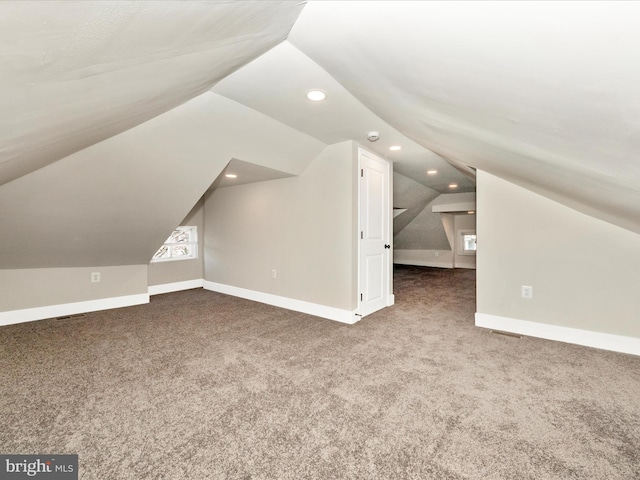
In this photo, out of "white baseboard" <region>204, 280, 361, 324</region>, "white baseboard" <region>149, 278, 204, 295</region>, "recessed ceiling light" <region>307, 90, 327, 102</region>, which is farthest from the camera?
"white baseboard" <region>149, 278, 204, 295</region>

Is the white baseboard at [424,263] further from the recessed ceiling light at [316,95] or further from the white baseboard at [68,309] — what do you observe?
the recessed ceiling light at [316,95]

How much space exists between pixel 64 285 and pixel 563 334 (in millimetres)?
5807

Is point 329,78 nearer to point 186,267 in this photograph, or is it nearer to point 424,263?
point 186,267

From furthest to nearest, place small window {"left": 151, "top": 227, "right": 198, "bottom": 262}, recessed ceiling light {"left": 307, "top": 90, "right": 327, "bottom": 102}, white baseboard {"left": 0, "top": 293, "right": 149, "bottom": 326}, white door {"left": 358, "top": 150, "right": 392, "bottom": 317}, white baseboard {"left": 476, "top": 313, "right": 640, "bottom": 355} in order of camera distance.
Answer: small window {"left": 151, "top": 227, "right": 198, "bottom": 262} → white door {"left": 358, "top": 150, "right": 392, "bottom": 317} → white baseboard {"left": 0, "top": 293, "right": 149, "bottom": 326} → white baseboard {"left": 476, "top": 313, "right": 640, "bottom": 355} → recessed ceiling light {"left": 307, "top": 90, "right": 327, "bottom": 102}

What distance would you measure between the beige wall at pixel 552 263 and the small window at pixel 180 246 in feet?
15.3

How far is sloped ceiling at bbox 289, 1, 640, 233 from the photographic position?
649mm

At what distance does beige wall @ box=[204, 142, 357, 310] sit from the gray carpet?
30.6 inches

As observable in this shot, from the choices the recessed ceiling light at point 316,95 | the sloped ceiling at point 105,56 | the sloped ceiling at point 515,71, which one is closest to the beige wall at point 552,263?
the sloped ceiling at point 515,71

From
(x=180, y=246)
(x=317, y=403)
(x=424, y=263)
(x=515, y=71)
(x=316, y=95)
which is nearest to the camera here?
(x=515, y=71)

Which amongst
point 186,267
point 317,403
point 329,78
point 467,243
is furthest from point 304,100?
point 467,243

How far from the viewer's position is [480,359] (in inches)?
95.9

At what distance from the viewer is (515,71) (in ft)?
2.85

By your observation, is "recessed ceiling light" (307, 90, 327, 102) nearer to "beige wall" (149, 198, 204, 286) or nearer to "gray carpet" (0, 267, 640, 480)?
"gray carpet" (0, 267, 640, 480)

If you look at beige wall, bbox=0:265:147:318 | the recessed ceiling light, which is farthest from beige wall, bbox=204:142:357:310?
A: beige wall, bbox=0:265:147:318
